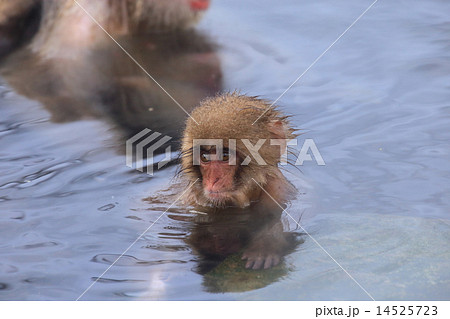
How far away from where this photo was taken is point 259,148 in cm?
514

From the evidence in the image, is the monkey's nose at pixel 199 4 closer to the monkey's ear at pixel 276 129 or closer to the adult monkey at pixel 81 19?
the adult monkey at pixel 81 19

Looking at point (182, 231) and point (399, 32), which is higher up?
point (399, 32)

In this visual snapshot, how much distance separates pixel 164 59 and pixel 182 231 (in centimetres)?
330

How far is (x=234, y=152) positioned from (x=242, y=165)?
0.59ft

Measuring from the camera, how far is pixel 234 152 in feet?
16.3

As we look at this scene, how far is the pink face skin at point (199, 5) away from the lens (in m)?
8.45

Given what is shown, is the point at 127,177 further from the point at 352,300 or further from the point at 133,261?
the point at 352,300

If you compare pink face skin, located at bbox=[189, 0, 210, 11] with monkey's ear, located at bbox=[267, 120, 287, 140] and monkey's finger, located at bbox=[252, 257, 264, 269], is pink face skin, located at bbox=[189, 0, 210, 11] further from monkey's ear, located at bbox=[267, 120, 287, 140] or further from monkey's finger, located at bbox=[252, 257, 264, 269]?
monkey's finger, located at bbox=[252, 257, 264, 269]

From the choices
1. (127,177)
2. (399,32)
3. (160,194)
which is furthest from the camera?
(399,32)

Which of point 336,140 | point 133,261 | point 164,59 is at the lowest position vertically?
point 133,261

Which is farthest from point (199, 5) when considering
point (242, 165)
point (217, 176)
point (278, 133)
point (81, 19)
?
point (217, 176)

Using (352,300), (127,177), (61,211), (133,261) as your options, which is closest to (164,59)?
(127,177)

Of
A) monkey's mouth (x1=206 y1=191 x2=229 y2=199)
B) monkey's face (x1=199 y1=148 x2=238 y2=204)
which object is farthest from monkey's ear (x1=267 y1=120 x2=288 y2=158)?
monkey's mouth (x1=206 y1=191 x2=229 y2=199)
